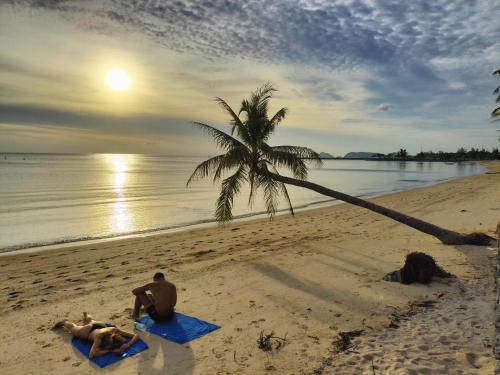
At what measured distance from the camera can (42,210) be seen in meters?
24.2

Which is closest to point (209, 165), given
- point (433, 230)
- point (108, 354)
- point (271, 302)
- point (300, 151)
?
point (300, 151)

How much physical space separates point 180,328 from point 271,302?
7.19 feet

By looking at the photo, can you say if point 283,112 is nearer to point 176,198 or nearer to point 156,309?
point 156,309

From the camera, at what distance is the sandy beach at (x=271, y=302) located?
537 cm

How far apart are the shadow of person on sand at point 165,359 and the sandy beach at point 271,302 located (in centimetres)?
3

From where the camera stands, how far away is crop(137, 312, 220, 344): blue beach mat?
6242 millimetres

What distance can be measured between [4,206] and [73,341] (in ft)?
79.5

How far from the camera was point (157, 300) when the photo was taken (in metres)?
6.96

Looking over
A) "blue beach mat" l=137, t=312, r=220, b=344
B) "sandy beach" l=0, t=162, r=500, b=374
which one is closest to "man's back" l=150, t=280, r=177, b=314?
"blue beach mat" l=137, t=312, r=220, b=344

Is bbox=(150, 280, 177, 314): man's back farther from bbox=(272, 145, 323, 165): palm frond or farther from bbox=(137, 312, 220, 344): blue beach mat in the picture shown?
bbox=(272, 145, 323, 165): palm frond

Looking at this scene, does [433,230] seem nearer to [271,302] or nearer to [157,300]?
[271,302]

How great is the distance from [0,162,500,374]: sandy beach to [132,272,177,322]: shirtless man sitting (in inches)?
18.3

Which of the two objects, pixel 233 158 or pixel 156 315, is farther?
pixel 233 158

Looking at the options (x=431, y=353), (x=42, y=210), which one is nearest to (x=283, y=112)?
(x=431, y=353)
